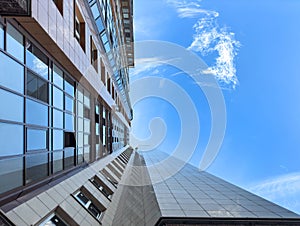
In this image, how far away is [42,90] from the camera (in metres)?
12.0

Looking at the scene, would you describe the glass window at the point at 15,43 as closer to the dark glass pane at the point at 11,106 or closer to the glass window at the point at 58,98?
the dark glass pane at the point at 11,106

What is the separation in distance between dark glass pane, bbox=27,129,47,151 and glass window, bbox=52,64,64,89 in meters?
3.22

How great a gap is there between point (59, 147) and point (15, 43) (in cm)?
661

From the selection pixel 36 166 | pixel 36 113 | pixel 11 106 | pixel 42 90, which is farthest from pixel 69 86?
pixel 11 106

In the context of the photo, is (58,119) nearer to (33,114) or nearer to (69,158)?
(69,158)

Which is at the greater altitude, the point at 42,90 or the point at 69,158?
the point at 42,90

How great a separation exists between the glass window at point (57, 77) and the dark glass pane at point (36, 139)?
10.6 ft

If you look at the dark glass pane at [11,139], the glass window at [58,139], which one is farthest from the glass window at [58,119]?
the dark glass pane at [11,139]

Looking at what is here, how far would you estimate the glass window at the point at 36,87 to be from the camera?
10.6 metres

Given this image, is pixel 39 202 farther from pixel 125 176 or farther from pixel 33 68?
pixel 125 176

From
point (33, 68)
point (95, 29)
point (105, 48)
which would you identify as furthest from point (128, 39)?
point (33, 68)

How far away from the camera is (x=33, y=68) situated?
1109 centimetres

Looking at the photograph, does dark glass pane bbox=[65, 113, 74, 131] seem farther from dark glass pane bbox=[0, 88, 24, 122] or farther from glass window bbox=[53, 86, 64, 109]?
dark glass pane bbox=[0, 88, 24, 122]

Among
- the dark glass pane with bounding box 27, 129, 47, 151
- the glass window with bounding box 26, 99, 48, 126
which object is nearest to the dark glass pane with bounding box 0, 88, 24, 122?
the glass window with bounding box 26, 99, 48, 126
